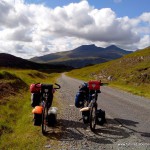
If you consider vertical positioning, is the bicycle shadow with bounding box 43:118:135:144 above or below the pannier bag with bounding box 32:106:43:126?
below

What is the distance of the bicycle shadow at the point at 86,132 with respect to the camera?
12508 mm

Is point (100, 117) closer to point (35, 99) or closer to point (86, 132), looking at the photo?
point (86, 132)

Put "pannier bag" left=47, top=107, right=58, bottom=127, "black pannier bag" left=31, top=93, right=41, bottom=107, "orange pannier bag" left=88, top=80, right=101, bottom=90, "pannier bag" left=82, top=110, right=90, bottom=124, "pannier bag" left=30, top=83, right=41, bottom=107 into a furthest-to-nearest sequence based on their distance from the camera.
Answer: "black pannier bag" left=31, top=93, right=41, bottom=107, "pannier bag" left=30, top=83, right=41, bottom=107, "orange pannier bag" left=88, top=80, right=101, bottom=90, "pannier bag" left=82, top=110, right=90, bottom=124, "pannier bag" left=47, top=107, right=58, bottom=127

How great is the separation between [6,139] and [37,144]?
5.44 ft

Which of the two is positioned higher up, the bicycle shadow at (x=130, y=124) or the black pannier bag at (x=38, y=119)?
the black pannier bag at (x=38, y=119)

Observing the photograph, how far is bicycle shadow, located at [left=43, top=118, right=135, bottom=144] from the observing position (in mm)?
12508

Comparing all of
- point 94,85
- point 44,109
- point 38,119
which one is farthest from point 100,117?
point 38,119

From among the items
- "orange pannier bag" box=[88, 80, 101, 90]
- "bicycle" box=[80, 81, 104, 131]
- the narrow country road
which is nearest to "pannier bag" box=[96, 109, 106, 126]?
"bicycle" box=[80, 81, 104, 131]

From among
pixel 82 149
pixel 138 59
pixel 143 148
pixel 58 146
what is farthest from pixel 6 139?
pixel 138 59

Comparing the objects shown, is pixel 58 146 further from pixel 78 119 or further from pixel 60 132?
pixel 78 119

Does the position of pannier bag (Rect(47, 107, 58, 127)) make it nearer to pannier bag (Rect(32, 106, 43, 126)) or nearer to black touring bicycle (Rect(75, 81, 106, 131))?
pannier bag (Rect(32, 106, 43, 126))

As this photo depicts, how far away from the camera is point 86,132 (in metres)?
13.6

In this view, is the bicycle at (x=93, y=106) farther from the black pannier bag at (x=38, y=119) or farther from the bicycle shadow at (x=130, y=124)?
the black pannier bag at (x=38, y=119)

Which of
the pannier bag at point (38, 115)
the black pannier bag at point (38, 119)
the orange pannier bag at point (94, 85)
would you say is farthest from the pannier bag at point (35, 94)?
the orange pannier bag at point (94, 85)
